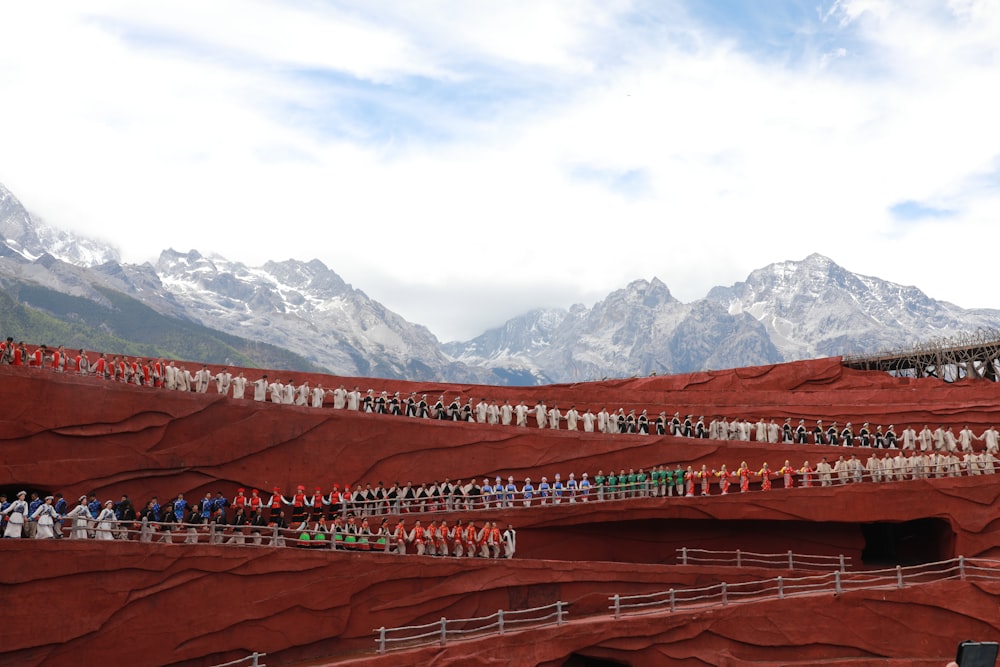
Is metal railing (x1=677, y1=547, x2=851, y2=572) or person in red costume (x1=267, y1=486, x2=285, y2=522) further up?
person in red costume (x1=267, y1=486, x2=285, y2=522)

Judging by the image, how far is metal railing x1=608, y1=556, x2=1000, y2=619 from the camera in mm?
22484

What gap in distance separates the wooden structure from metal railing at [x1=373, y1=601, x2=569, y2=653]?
2501cm

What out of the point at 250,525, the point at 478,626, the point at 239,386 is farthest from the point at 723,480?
the point at 239,386

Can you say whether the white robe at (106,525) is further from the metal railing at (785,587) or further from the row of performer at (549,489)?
the metal railing at (785,587)

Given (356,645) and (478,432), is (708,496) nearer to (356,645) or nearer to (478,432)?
(478,432)

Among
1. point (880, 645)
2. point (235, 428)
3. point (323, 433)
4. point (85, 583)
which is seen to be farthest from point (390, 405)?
point (880, 645)

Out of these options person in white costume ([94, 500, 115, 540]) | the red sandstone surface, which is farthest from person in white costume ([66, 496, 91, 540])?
the red sandstone surface

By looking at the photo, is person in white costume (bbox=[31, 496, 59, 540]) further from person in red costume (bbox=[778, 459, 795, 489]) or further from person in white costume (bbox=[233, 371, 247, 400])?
person in red costume (bbox=[778, 459, 795, 489])

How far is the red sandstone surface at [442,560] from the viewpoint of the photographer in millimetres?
19359

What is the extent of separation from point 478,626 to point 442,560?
6.33 ft

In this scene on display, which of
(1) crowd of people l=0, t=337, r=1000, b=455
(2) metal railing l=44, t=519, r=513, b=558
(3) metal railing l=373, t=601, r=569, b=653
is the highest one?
(1) crowd of people l=0, t=337, r=1000, b=455

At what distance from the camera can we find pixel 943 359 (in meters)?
42.3

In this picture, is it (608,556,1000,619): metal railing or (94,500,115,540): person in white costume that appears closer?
(94,500,115,540): person in white costume

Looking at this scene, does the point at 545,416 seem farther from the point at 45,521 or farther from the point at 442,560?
the point at 45,521
